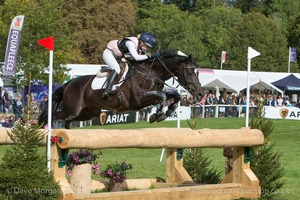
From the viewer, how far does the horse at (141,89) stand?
916cm

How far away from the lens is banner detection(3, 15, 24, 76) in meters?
20.4

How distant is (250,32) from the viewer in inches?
2341

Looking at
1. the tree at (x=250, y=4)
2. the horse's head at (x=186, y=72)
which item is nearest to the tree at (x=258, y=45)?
the tree at (x=250, y=4)

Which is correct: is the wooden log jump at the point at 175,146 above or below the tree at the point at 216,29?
below

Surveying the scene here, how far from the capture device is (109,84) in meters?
9.24

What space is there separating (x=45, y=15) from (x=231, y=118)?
9.88 metres

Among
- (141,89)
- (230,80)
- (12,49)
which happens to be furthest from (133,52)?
(230,80)

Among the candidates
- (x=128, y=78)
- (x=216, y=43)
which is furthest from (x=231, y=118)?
(x=216, y=43)

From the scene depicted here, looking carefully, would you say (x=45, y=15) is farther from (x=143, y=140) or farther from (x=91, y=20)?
(x=143, y=140)

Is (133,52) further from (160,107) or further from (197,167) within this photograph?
(197,167)

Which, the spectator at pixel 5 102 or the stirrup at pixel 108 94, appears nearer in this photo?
the stirrup at pixel 108 94

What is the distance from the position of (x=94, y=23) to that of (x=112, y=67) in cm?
4122

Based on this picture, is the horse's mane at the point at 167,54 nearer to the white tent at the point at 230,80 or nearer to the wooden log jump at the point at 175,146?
the wooden log jump at the point at 175,146

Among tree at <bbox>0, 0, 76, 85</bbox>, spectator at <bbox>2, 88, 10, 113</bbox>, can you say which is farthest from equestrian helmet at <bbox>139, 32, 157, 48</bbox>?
tree at <bbox>0, 0, 76, 85</bbox>
